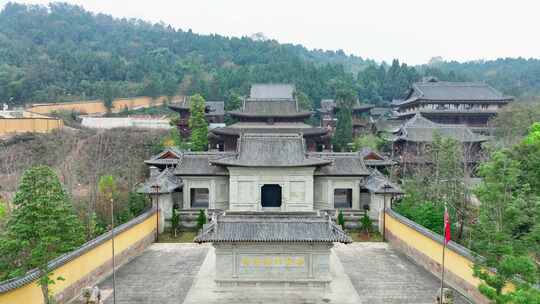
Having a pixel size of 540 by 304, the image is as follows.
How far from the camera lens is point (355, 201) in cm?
2716

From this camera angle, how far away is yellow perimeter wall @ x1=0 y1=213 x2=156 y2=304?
11.3m

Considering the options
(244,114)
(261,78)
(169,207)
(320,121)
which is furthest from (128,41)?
(169,207)

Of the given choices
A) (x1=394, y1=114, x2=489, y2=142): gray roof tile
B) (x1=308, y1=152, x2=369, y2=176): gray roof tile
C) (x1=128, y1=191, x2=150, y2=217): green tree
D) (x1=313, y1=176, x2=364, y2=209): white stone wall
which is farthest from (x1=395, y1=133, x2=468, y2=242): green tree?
(x1=128, y1=191, x2=150, y2=217): green tree

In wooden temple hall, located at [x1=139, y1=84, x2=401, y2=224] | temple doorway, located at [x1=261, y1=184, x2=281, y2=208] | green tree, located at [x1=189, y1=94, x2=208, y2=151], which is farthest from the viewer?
green tree, located at [x1=189, y1=94, x2=208, y2=151]

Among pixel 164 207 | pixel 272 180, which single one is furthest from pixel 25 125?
pixel 272 180

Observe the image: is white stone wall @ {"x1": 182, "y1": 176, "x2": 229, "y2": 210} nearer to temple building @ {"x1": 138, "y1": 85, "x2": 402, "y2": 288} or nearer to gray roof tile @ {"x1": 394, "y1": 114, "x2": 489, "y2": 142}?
temple building @ {"x1": 138, "y1": 85, "x2": 402, "y2": 288}

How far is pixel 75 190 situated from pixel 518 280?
1032 inches

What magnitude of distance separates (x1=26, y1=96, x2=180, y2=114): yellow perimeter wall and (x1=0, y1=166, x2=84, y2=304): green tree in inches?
2080

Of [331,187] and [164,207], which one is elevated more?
[331,187]

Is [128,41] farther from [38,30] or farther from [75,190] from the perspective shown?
[75,190]

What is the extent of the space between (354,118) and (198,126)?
21005 mm

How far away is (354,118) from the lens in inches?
2042

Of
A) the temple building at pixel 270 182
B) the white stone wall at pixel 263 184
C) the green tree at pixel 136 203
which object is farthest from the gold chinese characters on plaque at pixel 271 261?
the green tree at pixel 136 203

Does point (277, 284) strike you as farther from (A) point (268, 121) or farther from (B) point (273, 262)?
(A) point (268, 121)
